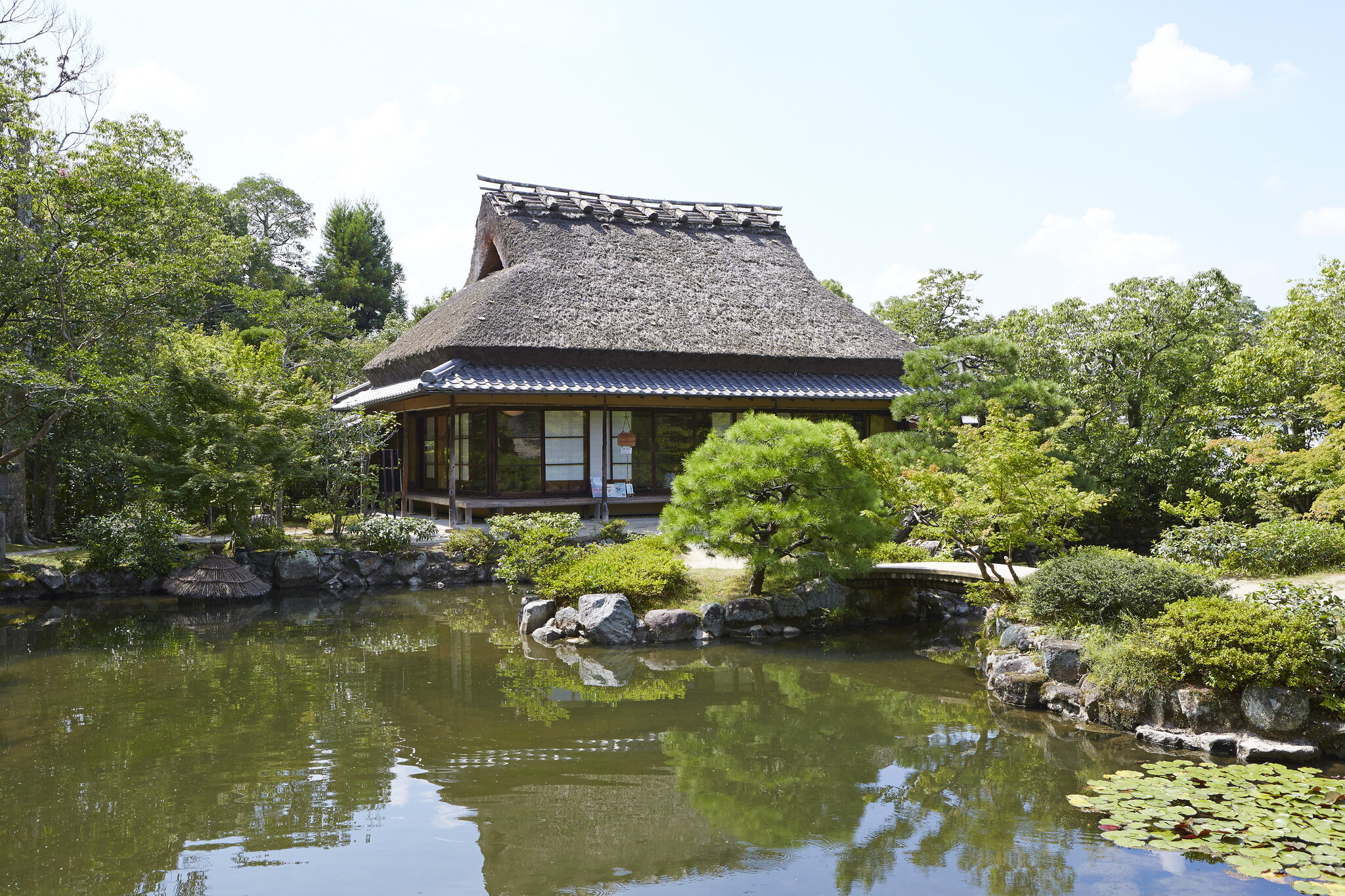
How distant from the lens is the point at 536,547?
38.3 ft

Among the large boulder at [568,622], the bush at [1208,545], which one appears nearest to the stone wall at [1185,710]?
the bush at [1208,545]

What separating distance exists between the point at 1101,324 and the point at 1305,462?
591cm

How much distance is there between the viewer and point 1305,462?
395 inches

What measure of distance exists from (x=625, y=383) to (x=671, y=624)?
6.72 meters

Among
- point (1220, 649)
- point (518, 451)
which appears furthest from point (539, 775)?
point (518, 451)

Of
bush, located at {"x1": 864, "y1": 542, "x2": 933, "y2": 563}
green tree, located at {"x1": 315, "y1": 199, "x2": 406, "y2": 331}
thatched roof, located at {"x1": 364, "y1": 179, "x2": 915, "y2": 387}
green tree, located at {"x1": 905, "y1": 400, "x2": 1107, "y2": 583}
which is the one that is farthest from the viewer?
green tree, located at {"x1": 315, "y1": 199, "x2": 406, "y2": 331}

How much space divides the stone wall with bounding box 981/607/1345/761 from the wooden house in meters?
9.28

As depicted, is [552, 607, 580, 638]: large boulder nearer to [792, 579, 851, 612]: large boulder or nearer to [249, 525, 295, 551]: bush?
[792, 579, 851, 612]: large boulder

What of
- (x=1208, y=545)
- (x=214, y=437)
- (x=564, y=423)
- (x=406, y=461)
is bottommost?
(x=1208, y=545)

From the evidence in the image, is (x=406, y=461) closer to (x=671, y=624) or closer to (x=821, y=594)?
(x=671, y=624)

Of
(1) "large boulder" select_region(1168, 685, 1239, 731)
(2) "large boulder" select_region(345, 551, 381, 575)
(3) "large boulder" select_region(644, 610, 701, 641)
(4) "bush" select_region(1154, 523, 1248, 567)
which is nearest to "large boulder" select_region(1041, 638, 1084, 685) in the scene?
(1) "large boulder" select_region(1168, 685, 1239, 731)

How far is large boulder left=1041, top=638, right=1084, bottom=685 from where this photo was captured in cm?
748

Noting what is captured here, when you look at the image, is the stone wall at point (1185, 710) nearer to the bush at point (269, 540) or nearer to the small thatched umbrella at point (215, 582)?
the small thatched umbrella at point (215, 582)

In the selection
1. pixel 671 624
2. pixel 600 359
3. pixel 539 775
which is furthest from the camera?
pixel 600 359
